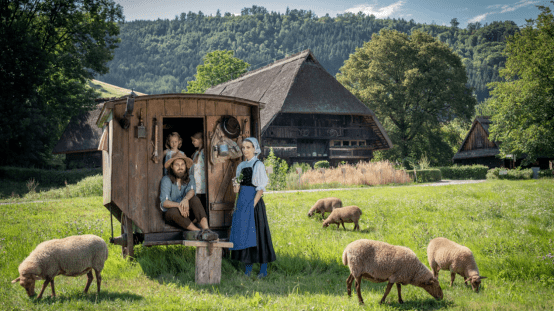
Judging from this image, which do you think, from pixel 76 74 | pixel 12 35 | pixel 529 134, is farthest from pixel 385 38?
pixel 12 35

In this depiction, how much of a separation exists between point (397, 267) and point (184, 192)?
3724 millimetres

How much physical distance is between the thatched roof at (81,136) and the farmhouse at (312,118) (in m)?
12.1

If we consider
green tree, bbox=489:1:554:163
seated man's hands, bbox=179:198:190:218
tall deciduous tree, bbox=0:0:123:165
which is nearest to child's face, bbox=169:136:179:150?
seated man's hands, bbox=179:198:190:218

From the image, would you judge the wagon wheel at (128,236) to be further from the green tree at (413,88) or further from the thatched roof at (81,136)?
the green tree at (413,88)

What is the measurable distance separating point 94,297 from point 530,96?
1261 inches

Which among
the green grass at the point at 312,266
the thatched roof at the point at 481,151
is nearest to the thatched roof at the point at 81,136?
the green grass at the point at 312,266

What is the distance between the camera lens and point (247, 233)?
6672mm

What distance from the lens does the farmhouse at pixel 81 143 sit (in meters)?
32.2

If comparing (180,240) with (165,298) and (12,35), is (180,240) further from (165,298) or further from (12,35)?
(12,35)

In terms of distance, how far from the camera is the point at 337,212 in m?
9.54

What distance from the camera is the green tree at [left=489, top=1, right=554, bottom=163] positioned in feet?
96.2

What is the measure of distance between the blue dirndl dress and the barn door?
0.54 metres

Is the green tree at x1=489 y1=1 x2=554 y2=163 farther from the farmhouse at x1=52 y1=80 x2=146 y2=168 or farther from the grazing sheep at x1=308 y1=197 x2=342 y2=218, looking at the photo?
the farmhouse at x1=52 y1=80 x2=146 y2=168

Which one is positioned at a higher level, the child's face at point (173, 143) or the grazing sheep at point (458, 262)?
the child's face at point (173, 143)
